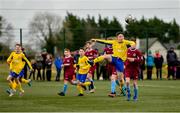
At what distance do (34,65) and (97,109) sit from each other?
2380 centimetres

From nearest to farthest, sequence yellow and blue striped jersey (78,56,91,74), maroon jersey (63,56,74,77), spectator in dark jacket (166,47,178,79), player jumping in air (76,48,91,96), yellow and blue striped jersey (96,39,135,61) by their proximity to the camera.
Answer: yellow and blue striped jersey (96,39,135,61), maroon jersey (63,56,74,77), player jumping in air (76,48,91,96), yellow and blue striped jersey (78,56,91,74), spectator in dark jacket (166,47,178,79)

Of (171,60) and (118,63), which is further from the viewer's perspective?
(171,60)

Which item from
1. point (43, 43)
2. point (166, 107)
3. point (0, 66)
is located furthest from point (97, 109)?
point (43, 43)

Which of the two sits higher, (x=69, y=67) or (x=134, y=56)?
(x=134, y=56)

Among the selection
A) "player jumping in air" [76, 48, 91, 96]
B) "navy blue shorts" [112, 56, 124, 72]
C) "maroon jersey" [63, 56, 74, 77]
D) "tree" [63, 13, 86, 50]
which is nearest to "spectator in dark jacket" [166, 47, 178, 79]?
"tree" [63, 13, 86, 50]

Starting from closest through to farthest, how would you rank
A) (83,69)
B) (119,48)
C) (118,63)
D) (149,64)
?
(119,48), (118,63), (83,69), (149,64)

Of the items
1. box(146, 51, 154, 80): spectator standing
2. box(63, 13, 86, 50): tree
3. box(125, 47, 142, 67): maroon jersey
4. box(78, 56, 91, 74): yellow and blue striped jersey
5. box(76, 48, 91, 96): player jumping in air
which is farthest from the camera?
box(63, 13, 86, 50): tree

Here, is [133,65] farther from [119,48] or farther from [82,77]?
[82,77]

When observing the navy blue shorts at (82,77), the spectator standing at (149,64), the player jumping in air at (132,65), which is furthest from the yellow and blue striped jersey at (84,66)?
the spectator standing at (149,64)

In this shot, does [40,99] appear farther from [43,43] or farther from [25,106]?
[43,43]

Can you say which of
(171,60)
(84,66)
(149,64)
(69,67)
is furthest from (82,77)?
(149,64)

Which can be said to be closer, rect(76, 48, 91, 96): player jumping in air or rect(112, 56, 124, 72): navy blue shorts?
rect(112, 56, 124, 72): navy blue shorts

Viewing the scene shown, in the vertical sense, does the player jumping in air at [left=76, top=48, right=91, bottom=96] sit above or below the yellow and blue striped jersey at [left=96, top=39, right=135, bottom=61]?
below

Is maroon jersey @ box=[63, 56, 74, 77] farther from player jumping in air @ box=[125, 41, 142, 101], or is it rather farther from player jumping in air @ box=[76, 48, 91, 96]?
player jumping in air @ box=[125, 41, 142, 101]
